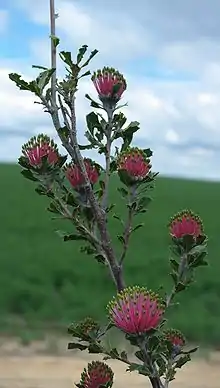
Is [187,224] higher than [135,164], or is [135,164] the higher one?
[135,164]

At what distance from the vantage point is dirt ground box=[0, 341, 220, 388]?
757cm

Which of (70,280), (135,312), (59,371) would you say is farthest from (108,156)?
(70,280)

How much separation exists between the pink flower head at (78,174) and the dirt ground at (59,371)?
5572 mm

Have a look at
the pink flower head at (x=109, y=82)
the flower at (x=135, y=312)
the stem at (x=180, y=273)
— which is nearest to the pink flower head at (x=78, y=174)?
the pink flower head at (x=109, y=82)

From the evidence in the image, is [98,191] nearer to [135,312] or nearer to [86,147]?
[86,147]

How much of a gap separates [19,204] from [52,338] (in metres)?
15.1

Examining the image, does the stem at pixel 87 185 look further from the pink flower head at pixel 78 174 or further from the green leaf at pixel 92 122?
the green leaf at pixel 92 122

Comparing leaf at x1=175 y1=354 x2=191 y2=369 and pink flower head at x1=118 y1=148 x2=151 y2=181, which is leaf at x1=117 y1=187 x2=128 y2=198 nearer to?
pink flower head at x1=118 y1=148 x2=151 y2=181

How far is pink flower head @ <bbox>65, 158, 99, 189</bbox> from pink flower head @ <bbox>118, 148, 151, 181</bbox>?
10 cm

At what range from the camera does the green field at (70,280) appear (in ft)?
32.5

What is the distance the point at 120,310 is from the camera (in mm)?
1632

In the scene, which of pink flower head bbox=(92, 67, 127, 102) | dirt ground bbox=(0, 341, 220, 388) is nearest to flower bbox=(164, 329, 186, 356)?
pink flower head bbox=(92, 67, 127, 102)

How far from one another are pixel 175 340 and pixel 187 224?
319mm

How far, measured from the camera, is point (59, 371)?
25.9 ft
